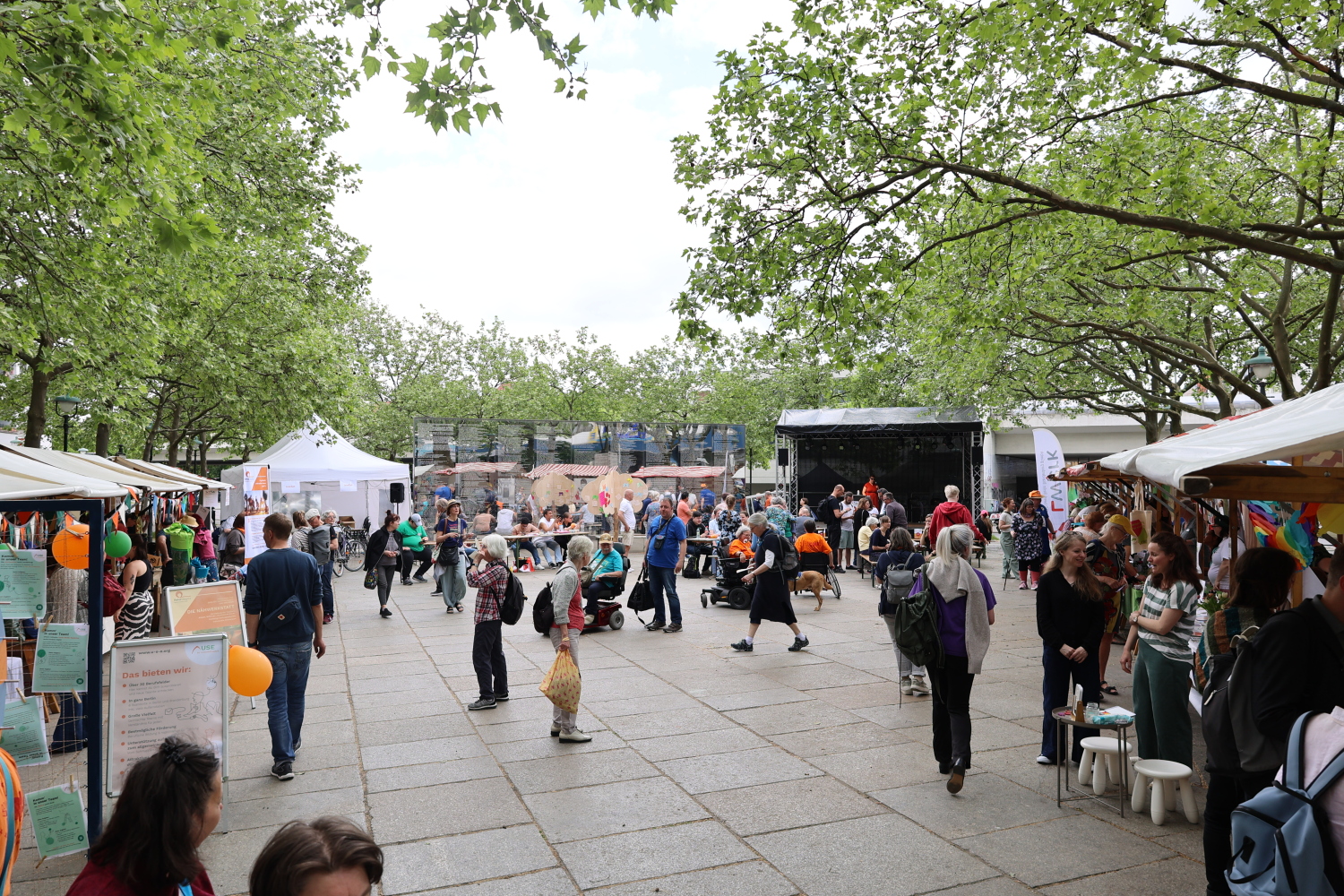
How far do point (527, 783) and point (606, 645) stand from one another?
5310mm

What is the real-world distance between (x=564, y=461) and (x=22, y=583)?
828 inches

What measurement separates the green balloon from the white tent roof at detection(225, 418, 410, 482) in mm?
12777

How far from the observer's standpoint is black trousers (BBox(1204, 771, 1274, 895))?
379 cm

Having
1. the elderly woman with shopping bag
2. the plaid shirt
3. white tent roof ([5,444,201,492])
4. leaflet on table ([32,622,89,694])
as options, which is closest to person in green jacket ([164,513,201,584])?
white tent roof ([5,444,201,492])

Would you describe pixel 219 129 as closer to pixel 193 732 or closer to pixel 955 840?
pixel 193 732

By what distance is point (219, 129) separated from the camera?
12375 mm

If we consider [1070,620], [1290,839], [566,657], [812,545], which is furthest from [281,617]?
[812,545]

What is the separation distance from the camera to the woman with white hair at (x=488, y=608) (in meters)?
7.48

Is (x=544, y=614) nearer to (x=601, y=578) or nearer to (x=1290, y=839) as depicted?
(x=601, y=578)

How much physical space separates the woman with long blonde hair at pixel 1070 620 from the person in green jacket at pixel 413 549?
12.8m

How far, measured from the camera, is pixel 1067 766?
16.8ft

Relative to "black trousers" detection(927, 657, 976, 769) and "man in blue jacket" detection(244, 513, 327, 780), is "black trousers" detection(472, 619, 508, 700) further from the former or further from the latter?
"black trousers" detection(927, 657, 976, 769)

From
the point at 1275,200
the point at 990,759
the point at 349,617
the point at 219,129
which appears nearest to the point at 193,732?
the point at 990,759


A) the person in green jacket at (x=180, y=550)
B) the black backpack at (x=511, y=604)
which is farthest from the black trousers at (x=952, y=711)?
the person in green jacket at (x=180, y=550)
